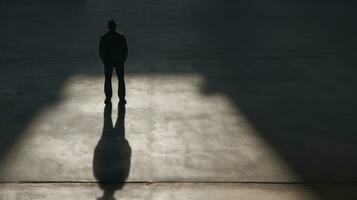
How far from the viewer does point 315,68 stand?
42.9ft

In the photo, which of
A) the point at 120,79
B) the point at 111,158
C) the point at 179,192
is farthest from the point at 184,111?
the point at 179,192

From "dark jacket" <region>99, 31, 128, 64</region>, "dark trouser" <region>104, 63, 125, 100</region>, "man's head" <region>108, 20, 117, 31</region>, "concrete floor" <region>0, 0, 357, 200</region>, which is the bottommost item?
"concrete floor" <region>0, 0, 357, 200</region>

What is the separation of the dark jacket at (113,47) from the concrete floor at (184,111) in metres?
0.92

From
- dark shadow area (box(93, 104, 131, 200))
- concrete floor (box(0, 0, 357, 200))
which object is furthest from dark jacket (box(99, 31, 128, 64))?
dark shadow area (box(93, 104, 131, 200))

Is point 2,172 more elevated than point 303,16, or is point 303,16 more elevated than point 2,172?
point 303,16

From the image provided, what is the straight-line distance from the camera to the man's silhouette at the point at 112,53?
10477mm

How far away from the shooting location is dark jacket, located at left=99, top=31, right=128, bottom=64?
1048cm

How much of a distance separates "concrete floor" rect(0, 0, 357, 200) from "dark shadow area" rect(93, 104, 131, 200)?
0.09 ft

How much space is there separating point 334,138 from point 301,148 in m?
0.73

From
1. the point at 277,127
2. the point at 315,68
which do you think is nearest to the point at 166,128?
the point at 277,127

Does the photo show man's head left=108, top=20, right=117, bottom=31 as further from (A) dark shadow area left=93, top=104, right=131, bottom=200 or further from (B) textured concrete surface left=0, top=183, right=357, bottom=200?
(B) textured concrete surface left=0, top=183, right=357, bottom=200

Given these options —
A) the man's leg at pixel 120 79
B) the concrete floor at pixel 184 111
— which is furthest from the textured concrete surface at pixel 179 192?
the man's leg at pixel 120 79

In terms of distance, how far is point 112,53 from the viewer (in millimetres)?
10570

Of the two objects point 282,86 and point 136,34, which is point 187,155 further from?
point 136,34
